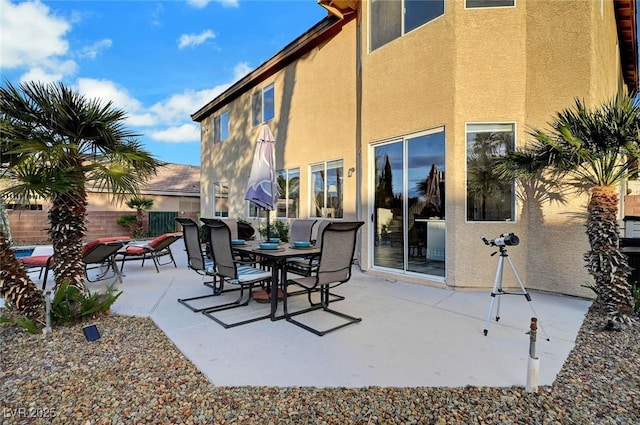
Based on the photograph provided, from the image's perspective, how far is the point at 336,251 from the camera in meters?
4.28

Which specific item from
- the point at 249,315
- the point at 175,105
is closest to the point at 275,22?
the point at 249,315

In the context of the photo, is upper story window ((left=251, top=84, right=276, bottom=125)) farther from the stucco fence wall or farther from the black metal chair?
the stucco fence wall

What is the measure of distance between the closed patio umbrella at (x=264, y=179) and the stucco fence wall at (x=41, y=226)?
35.1 ft

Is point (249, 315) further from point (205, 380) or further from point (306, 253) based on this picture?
point (205, 380)

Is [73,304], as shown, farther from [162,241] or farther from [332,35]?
[332,35]

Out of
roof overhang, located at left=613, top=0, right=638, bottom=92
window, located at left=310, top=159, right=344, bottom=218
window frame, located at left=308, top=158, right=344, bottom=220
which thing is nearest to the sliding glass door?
window frame, located at left=308, top=158, right=344, bottom=220

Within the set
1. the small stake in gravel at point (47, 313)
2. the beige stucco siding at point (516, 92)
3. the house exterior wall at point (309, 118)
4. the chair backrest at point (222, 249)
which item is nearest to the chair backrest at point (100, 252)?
the small stake in gravel at point (47, 313)

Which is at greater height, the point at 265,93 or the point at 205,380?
the point at 265,93

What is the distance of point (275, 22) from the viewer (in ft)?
38.8

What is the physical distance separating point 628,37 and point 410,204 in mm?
8149

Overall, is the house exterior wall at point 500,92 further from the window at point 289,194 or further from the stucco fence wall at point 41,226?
the stucco fence wall at point 41,226

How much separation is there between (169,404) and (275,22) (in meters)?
12.4

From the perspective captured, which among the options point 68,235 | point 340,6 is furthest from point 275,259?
point 340,6

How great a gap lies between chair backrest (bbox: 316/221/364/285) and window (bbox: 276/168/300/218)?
6095 mm
